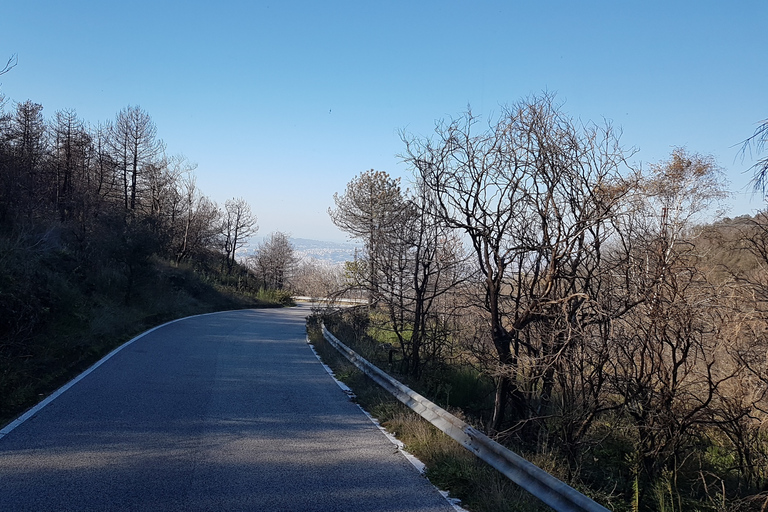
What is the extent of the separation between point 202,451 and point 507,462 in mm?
3389

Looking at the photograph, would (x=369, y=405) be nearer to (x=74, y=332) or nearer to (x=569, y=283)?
(x=569, y=283)

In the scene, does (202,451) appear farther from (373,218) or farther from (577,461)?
(373,218)

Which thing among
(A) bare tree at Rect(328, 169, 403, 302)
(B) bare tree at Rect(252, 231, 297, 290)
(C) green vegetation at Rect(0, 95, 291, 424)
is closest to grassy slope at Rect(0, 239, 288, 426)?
(C) green vegetation at Rect(0, 95, 291, 424)

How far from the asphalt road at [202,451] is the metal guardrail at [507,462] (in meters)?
0.66

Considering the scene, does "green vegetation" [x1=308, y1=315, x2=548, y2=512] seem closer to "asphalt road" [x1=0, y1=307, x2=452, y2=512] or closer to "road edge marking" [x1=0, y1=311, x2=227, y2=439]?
"asphalt road" [x1=0, y1=307, x2=452, y2=512]

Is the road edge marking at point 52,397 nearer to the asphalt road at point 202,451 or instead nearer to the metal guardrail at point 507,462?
the asphalt road at point 202,451

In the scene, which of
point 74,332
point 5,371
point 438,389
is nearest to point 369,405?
point 438,389

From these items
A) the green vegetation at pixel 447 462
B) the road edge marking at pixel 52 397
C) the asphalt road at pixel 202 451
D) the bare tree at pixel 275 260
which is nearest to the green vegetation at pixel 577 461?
the green vegetation at pixel 447 462

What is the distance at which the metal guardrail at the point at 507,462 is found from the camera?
179 inches

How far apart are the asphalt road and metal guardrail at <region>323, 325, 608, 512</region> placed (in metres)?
0.66

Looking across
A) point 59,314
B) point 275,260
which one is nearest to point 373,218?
point 59,314

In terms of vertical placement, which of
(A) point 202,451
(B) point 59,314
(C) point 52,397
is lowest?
(A) point 202,451

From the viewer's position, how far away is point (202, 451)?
6695 millimetres

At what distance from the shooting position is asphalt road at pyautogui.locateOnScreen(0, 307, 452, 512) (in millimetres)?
5276
